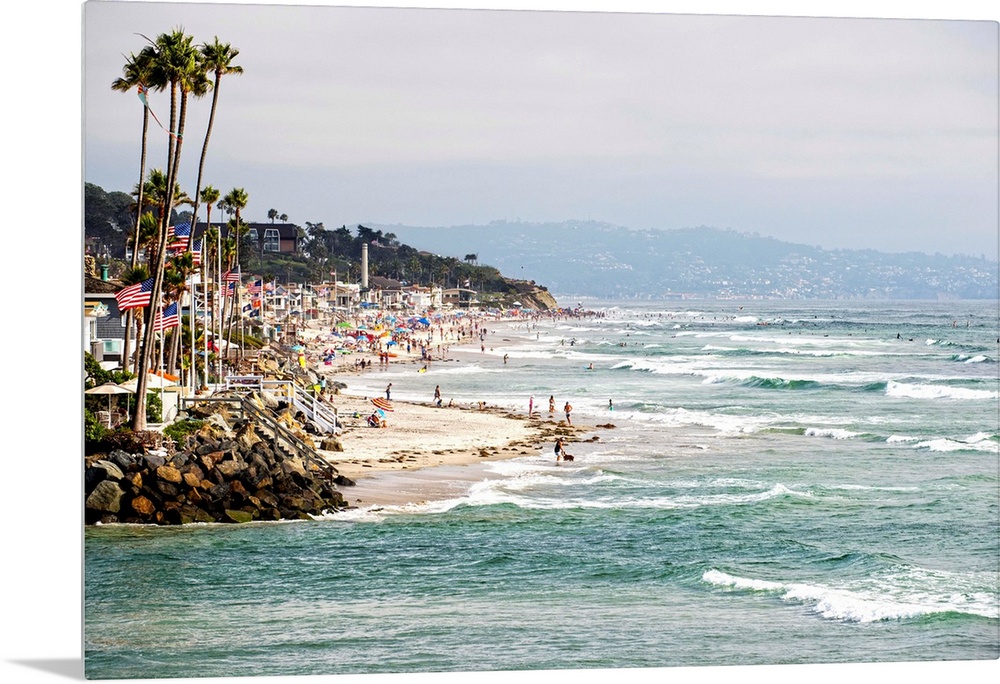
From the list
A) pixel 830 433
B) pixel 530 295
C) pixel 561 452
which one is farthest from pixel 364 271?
pixel 830 433

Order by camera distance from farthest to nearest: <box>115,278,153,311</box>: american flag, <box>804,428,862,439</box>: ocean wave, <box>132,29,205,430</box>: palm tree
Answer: <box>804,428,862,439</box>: ocean wave, <box>115,278,153,311</box>: american flag, <box>132,29,205,430</box>: palm tree

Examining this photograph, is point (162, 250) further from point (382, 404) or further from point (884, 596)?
point (382, 404)

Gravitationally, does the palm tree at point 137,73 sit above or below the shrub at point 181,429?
above

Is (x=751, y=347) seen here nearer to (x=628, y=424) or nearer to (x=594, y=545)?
(x=628, y=424)

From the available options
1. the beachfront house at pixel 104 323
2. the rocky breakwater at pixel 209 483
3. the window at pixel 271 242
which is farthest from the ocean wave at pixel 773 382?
the beachfront house at pixel 104 323

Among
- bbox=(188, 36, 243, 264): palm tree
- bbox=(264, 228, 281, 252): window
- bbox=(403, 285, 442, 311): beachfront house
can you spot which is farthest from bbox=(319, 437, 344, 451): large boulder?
bbox=(403, 285, 442, 311): beachfront house

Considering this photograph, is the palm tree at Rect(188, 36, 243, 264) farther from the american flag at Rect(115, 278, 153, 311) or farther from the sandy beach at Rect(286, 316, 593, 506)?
the sandy beach at Rect(286, 316, 593, 506)

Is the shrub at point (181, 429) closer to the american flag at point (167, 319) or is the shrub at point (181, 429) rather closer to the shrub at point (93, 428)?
the american flag at point (167, 319)
